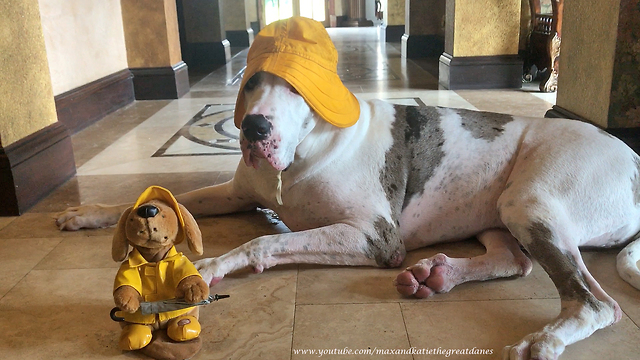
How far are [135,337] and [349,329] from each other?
613mm

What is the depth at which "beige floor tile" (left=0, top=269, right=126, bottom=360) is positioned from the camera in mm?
1621

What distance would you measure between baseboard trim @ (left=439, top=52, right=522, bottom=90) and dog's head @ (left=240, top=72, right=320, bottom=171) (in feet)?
15.2

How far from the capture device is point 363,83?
22.7 ft

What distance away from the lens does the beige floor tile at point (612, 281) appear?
181 cm

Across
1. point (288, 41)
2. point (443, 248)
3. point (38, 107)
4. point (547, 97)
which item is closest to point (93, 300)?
point (288, 41)

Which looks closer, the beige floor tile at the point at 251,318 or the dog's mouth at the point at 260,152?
the beige floor tile at the point at 251,318

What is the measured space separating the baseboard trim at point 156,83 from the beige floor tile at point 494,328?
497 centimetres

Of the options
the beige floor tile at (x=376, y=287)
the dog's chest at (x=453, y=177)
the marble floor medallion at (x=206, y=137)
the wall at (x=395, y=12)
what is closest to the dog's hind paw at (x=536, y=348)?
the beige floor tile at (x=376, y=287)

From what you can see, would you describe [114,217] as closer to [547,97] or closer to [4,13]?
[4,13]

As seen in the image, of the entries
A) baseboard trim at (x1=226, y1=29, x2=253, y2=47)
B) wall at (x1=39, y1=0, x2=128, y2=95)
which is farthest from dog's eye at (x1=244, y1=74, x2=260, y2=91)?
baseboard trim at (x1=226, y1=29, x2=253, y2=47)

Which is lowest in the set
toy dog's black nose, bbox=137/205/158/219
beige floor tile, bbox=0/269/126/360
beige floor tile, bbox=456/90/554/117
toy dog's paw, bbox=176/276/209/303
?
beige floor tile, bbox=456/90/554/117

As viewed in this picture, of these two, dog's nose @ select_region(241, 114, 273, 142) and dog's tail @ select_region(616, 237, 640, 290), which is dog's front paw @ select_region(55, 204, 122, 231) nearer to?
dog's nose @ select_region(241, 114, 273, 142)

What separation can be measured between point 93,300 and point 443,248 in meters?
1.32

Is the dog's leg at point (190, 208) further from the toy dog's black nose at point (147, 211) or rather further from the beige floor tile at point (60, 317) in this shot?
the toy dog's black nose at point (147, 211)
